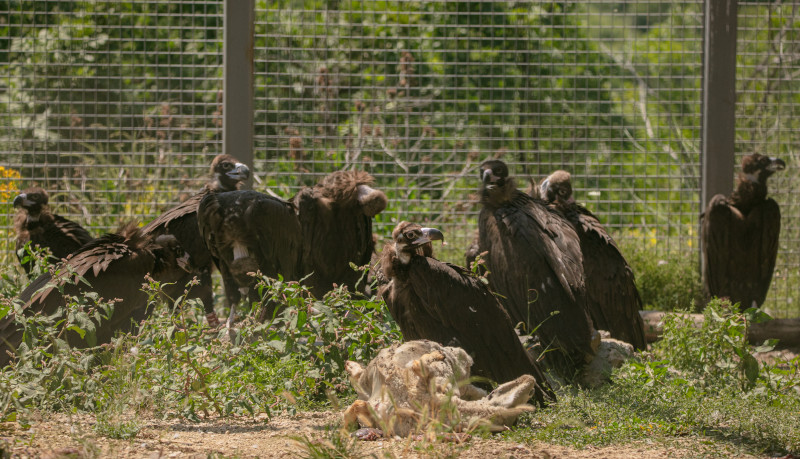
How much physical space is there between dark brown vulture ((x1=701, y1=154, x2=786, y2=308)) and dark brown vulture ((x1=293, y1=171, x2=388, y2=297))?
3.06 meters

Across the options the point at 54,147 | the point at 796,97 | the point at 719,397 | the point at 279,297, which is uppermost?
the point at 796,97

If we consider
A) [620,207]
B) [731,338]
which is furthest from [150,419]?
[620,207]

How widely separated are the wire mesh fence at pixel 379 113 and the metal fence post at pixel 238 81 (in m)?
0.53

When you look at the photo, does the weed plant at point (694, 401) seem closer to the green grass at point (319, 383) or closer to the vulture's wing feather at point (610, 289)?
the green grass at point (319, 383)

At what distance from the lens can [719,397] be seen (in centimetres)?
461

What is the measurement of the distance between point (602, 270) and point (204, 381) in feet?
10.1

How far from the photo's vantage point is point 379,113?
8.33 meters

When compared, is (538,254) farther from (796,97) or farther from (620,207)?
(796,97)

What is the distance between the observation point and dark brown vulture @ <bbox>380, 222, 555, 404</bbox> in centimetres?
425

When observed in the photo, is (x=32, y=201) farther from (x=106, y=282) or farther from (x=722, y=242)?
(x=722, y=242)

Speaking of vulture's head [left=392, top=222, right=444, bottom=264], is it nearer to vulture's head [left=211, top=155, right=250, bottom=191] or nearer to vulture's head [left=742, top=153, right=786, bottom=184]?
vulture's head [left=211, top=155, right=250, bottom=191]

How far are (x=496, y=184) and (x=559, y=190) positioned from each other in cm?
89

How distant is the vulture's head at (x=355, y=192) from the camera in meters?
6.07

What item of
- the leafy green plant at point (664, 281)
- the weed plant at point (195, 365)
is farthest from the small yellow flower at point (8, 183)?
the leafy green plant at point (664, 281)
